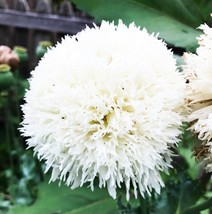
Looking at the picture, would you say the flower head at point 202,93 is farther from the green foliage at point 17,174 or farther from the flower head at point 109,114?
the green foliage at point 17,174

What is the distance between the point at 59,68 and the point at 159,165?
0.35 feet

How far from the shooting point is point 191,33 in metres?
0.60

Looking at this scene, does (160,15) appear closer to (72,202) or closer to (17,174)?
(72,202)

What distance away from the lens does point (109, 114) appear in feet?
1.40

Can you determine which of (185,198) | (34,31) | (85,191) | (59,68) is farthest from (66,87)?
(34,31)

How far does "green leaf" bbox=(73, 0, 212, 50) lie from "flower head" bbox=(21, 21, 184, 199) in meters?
0.15

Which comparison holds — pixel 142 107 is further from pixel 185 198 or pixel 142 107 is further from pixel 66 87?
pixel 185 198

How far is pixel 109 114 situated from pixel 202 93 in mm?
69

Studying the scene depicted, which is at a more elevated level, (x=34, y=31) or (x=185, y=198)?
(x=34, y=31)

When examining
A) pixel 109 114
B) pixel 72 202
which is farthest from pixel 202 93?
pixel 72 202

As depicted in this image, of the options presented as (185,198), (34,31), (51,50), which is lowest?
(185,198)

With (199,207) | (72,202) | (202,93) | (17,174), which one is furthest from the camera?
(17,174)

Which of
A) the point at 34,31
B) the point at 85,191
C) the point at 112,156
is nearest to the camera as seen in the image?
the point at 112,156

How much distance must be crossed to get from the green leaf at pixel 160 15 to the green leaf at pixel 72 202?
208 millimetres
